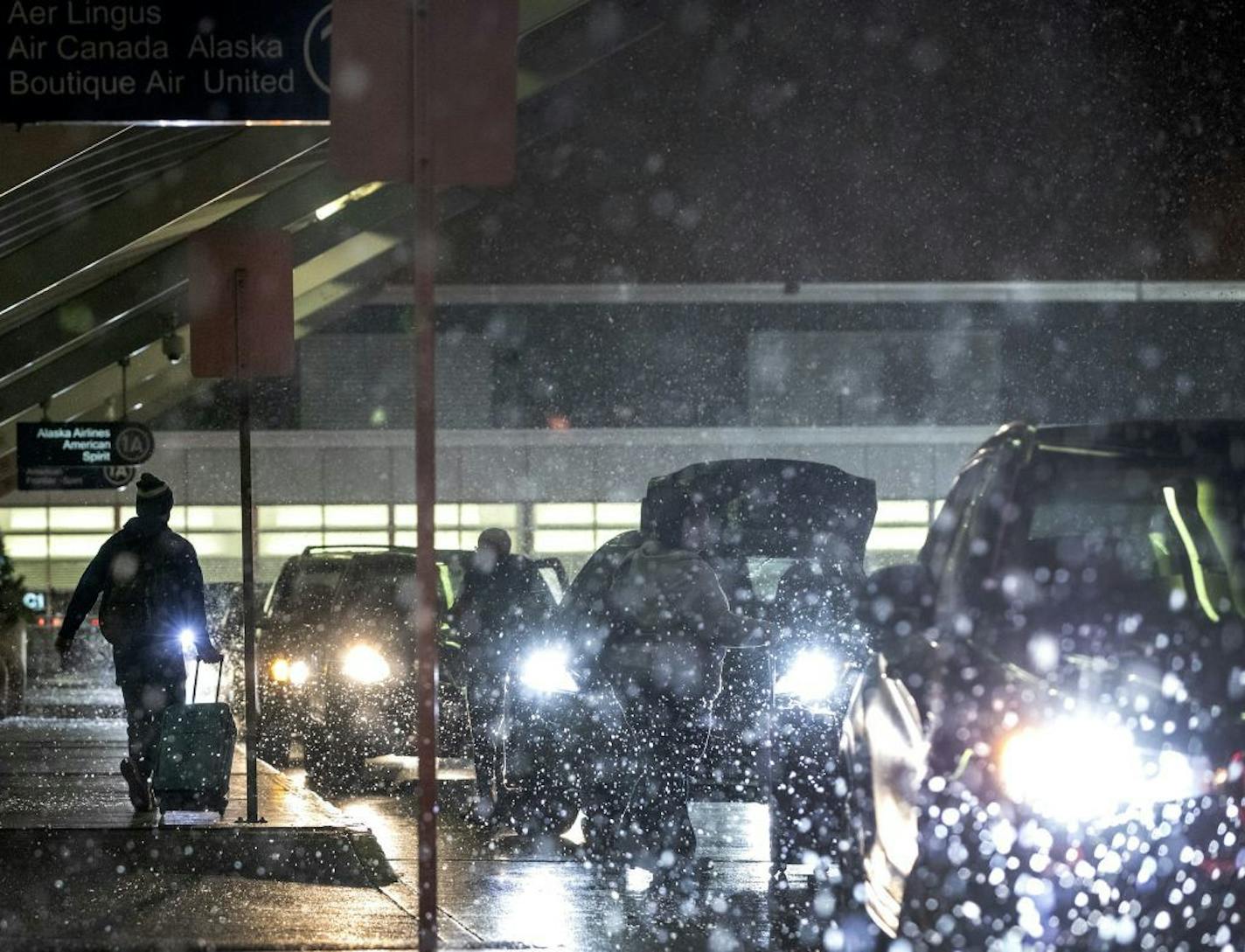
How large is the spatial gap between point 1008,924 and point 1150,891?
313 mm

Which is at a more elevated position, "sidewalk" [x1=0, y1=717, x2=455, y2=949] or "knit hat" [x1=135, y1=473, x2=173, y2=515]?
"knit hat" [x1=135, y1=473, x2=173, y2=515]

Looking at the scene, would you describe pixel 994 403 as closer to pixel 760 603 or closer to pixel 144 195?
pixel 144 195

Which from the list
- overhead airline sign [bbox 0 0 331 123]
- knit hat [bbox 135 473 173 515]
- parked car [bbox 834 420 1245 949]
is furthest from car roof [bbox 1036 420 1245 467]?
knit hat [bbox 135 473 173 515]

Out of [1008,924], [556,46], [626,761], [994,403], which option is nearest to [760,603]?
[626,761]

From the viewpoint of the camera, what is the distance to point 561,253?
40125mm

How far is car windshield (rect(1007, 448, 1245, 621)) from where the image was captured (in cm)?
565

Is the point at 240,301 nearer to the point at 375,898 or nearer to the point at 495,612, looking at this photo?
the point at 495,612

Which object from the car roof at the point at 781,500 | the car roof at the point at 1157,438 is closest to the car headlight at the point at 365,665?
the car roof at the point at 781,500

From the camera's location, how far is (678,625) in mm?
9828

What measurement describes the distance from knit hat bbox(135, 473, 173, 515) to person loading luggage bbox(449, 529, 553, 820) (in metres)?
1.74

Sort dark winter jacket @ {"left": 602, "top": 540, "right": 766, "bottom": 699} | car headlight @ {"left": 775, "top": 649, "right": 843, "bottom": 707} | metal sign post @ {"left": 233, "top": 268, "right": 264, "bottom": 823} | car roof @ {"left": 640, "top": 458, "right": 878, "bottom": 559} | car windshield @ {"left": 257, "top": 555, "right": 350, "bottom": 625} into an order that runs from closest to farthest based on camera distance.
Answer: dark winter jacket @ {"left": 602, "top": 540, "right": 766, "bottom": 699}, car headlight @ {"left": 775, "top": 649, "right": 843, "bottom": 707}, metal sign post @ {"left": 233, "top": 268, "right": 264, "bottom": 823}, car roof @ {"left": 640, "top": 458, "right": 878, "bottom": 559}, car windshield @ {"left": 257, "top": 555, "right": 350, "bottom": 625}

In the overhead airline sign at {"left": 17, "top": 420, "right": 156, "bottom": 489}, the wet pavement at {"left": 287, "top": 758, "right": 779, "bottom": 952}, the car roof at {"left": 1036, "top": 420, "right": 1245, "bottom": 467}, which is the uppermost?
the overhead airline sign at {"left": 17, "top": 420, "right": 156, "bottom": 489}

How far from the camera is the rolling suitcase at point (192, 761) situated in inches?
428

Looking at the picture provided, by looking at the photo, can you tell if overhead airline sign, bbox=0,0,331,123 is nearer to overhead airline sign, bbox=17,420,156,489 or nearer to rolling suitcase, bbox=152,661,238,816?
rolling suitcase, bbox=152,661,238,816
